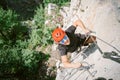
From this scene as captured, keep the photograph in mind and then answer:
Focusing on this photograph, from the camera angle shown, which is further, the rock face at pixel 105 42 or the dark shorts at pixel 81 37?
the dark shorts at pixel 81 37

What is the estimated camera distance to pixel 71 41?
21.1ft

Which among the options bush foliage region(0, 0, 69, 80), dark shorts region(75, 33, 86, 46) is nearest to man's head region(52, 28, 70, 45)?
dark shorts region(75, 33, 86, 46)

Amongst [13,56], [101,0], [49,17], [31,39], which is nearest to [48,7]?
[49,17]

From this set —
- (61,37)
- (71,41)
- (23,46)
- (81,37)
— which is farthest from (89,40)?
(23,46)

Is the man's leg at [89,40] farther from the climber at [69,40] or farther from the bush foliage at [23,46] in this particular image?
the bush foliage at [23,46]

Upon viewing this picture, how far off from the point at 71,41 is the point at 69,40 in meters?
0.27

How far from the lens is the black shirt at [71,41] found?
6.30m

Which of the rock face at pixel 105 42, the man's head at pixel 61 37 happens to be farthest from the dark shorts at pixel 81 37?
the man's head at pixel 61 37

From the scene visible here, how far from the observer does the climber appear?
19.5 ft

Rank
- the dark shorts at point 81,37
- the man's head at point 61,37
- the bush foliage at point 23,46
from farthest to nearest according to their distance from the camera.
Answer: the bush foliage at point 23,46 → the dark shorts at point 81,37 → the man's head at point 61,37

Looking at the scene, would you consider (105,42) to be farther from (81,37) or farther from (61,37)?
(61,37)

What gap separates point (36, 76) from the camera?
Answer: 34.1 ft

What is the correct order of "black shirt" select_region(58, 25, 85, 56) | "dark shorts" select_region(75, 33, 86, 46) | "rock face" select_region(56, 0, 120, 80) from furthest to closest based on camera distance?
"dark shorts" select_region(75, 33, 86, 46) → "black shirt" select_region(58, 25, 85, 56) → "rock face" select_region(56, 0, 120, 80)

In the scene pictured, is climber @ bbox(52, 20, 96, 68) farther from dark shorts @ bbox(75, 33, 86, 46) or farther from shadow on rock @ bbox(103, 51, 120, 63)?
shadow on rock @ bbox(103, 51, 120, 63)
